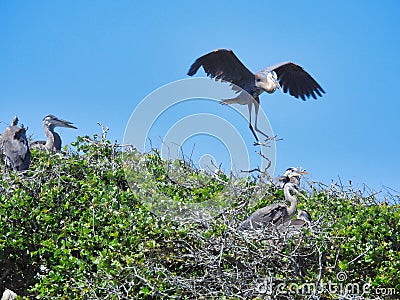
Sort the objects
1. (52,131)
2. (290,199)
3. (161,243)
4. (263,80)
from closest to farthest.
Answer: (161,243)
(290,199)
(263,80)
(52,131)

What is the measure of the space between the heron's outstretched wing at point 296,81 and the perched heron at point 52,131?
11.7ft

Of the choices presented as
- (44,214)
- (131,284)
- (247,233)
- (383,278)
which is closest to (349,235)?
(383,278)

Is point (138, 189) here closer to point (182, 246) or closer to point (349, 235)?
point (182, 246)

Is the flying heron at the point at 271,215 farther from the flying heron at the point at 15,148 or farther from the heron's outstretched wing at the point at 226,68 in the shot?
the flying heron at the point at 15,148

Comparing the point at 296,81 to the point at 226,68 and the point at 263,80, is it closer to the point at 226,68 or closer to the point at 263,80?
the point at 263,80

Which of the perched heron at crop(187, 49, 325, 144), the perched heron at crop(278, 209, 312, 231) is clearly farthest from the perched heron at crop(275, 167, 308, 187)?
Result: the perched heron at crop(278, 209, 312, 231)

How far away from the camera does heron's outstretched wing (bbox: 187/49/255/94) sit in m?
8.95

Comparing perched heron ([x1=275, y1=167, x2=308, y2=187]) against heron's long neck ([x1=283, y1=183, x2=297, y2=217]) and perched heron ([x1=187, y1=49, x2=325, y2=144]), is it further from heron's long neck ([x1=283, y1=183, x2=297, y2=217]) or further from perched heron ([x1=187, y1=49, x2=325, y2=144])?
perched heron ([x1=187, y1=49, x2=325, y2=144])

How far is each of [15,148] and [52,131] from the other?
10.3 feet

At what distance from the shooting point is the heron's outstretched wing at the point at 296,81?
31.7 feet

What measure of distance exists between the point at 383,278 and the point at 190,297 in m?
1.38

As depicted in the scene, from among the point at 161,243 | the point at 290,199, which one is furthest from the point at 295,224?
the point at 161,243

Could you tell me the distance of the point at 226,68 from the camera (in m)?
9.38

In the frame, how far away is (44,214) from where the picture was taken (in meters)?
5.76
